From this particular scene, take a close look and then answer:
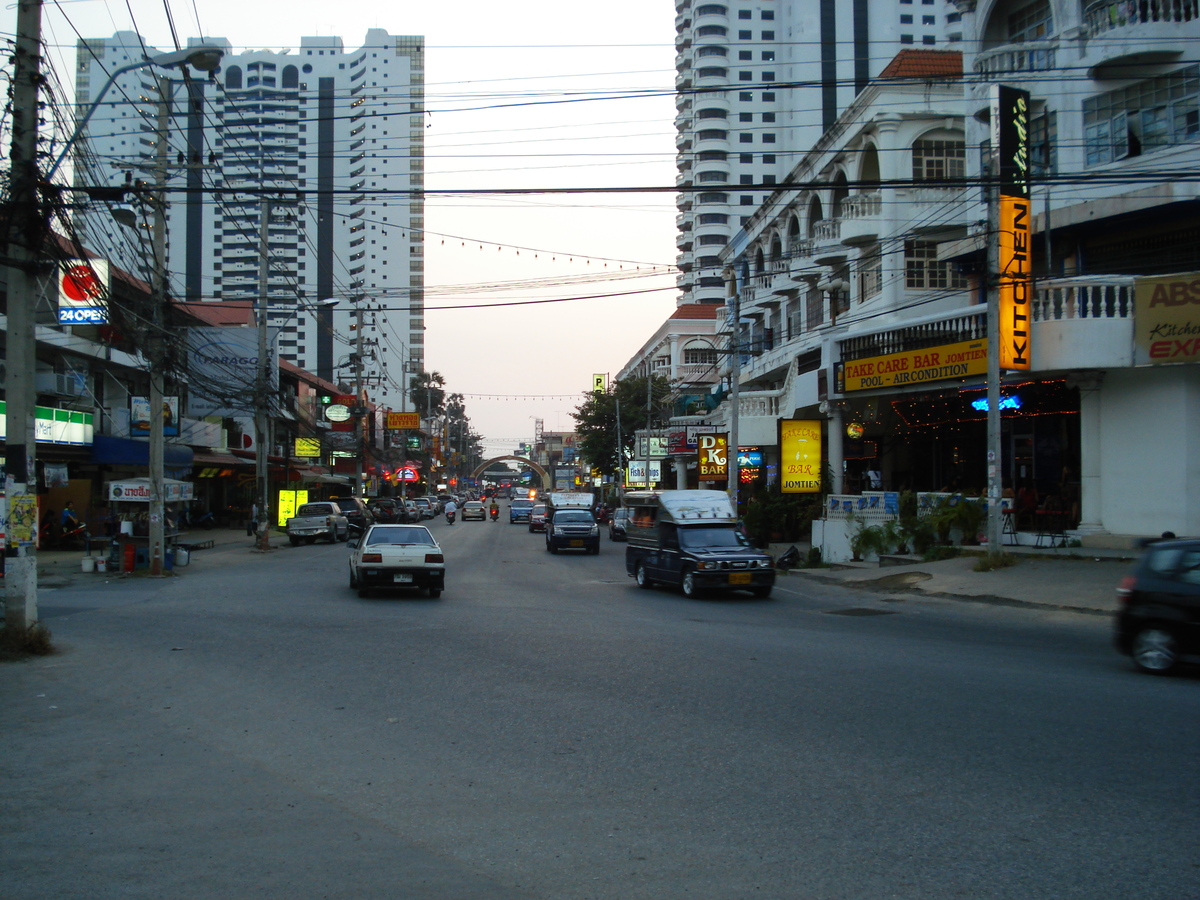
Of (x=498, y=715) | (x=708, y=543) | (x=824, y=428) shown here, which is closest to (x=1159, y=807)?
(x=498, y=715)

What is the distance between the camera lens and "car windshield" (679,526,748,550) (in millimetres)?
21906

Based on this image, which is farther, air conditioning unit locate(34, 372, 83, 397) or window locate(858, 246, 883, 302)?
window locate(858, 246, 883, 302)

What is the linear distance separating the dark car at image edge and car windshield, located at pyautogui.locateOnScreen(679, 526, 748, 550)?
438 inches

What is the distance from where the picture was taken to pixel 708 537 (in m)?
22.1

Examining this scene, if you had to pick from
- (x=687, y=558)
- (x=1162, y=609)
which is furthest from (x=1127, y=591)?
(x=687, y=558)

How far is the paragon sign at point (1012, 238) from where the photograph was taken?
22.0 meters

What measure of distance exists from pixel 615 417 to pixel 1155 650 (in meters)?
63.5

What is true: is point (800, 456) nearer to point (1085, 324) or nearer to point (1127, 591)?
point (1085, 324)

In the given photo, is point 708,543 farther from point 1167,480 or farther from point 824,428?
point 824,428

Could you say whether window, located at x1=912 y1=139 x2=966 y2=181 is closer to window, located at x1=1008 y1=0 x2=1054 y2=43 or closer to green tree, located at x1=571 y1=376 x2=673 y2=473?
window, located at x1=1008 y1=0 x2=1054 y2=43

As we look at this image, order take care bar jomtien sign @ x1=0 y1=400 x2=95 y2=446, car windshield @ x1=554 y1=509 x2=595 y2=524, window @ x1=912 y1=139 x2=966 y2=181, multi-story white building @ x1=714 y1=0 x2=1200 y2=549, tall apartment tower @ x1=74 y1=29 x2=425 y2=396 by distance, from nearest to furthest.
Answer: multi-story white building @ x1=714 y1=0 x2=1200 y2=549, take care bar jomtien sign @ x1=0 y1=400 x2=95 y2=446, window @ x1=912 y1=139 x2=966 y2=181, car windshield @ x1=554 y1=509 x2=595 y2=524, tall apartment tower @ x1=74 y1=29 x2=425 y2=396

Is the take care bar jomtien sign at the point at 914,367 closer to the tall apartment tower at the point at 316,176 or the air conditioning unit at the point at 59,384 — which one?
the air conditioning unit at the point at 59,384

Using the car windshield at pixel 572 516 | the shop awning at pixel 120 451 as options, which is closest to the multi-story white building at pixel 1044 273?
the car windshield at pixel 572 516

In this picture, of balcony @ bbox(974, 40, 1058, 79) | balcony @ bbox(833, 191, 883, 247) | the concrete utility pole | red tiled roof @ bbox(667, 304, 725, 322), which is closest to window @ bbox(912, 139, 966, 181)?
balcony @ bbox(833, 191, 883, 247)
